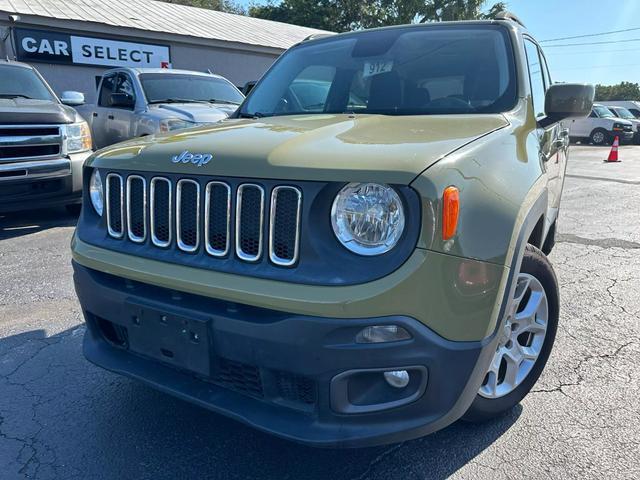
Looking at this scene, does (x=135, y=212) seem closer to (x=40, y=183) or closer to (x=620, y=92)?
(x=40, y=183)

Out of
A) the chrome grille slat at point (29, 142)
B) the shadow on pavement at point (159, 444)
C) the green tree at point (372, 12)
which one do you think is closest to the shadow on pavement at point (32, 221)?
the chrome grille slat at point (29, 142)

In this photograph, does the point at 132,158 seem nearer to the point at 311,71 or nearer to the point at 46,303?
the point at 311,71

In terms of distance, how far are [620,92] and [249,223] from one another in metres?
65.4

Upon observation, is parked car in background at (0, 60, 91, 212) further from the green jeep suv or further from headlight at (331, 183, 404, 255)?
headlight at (331, 183, 404, 255)

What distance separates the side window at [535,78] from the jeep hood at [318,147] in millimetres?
816

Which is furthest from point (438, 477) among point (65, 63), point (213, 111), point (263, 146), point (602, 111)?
point (602, 111)

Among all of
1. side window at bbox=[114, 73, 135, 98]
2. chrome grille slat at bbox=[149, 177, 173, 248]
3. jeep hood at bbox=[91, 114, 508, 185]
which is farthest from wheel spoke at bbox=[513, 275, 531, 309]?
side window at bbox=[114, 73, 135, 98]

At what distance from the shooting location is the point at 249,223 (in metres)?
1.93

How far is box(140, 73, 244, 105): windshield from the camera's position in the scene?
8.12 meters

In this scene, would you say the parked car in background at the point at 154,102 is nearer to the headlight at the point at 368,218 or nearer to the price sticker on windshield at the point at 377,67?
the price sticker on windshield at the point at 377,67

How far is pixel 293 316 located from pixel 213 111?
6.32 meters

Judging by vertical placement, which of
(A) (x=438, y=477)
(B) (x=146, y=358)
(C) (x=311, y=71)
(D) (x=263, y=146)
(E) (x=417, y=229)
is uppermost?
(C) (x=311, y=71)

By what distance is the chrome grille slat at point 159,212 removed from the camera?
217 centimetres

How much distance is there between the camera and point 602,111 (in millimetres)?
23078
